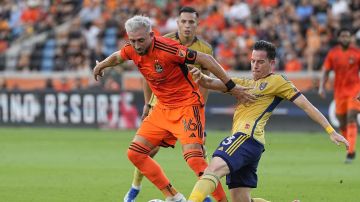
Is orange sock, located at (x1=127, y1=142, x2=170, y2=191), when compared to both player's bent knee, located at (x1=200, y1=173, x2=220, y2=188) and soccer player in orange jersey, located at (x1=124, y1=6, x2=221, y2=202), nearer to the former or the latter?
soccer player in orange jersey, located at (x1=124, y1=6, x2=221, y2=202)

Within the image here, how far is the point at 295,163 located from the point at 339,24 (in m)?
9.91

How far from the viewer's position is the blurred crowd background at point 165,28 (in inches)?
1047

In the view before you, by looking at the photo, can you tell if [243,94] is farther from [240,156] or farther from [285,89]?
[240,156]

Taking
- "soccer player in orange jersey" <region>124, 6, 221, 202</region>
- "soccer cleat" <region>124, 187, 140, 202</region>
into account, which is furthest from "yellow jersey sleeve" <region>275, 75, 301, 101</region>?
"soccer cleat" <region>124, 187, 140, 202</region>

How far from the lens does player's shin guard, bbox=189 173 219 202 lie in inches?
342

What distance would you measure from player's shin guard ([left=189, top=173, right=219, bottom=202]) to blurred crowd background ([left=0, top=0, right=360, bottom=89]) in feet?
56.6

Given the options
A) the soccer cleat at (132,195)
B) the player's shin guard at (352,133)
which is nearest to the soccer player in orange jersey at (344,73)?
the player's shin guard at (352,133)

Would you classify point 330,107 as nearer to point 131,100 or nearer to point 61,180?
point 131,100

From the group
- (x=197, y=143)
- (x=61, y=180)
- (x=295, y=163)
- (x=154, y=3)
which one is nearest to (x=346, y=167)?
(x=295, y=163)

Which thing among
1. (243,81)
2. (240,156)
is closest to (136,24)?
(243,81)

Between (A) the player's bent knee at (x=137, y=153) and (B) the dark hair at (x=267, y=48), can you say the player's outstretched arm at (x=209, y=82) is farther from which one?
(A) the player's bent knee at (x=137, y=153)

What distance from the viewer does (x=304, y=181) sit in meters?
14.1

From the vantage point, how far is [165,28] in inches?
1169

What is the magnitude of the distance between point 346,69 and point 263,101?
9.19 m
